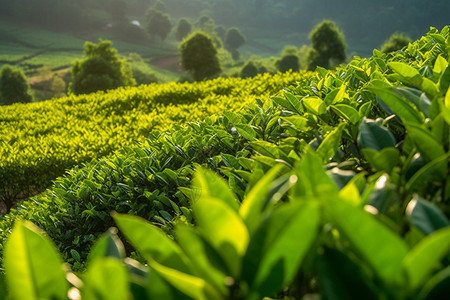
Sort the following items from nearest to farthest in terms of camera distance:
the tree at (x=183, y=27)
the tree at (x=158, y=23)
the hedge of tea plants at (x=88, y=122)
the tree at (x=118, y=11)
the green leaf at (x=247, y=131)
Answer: the green leaf at (x=247, y=131)
the hedge of tea plants at (x=88, y=122)
the tree at (x=158, y=23)
the tree at (x=118, y=11)
the tree at (x=183, y=27)

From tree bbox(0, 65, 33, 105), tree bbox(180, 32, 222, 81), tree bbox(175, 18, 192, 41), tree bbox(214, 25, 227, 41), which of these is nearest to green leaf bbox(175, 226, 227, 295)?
tree bbox(180, 32, 222, 81)

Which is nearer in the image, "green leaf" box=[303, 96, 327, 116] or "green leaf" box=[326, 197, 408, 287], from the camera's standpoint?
"green leaf" box=[326, 197, 408, 287]

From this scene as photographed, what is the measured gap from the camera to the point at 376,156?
92 centimetres

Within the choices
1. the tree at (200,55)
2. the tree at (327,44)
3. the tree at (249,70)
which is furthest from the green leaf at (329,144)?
the tree at (249,70)

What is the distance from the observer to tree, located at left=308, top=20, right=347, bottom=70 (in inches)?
1425

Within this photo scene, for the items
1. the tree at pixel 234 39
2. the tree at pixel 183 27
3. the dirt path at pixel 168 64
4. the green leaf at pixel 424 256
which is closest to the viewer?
the green leaf at pixel 424 256

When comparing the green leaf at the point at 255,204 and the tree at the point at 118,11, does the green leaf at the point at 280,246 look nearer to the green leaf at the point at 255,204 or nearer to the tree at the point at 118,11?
the green leaf at the point at 255,204

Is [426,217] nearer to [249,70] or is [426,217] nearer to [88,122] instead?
[88,122]

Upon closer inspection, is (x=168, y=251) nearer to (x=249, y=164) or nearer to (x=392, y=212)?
(x=392, y=212)

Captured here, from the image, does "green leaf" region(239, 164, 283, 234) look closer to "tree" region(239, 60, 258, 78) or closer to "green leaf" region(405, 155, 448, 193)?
"green leaf" region(405, 155, 448, 193)

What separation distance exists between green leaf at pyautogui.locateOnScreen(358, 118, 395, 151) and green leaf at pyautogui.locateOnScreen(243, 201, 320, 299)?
0.64 m

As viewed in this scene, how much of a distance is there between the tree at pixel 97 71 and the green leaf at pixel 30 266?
25167mm

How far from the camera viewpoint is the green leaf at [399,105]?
1135mm

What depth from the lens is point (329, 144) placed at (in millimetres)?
1087
